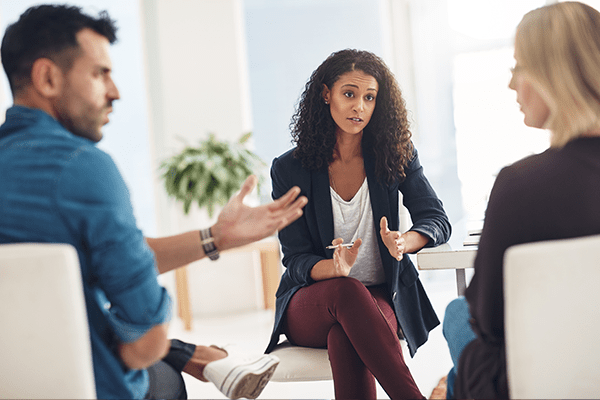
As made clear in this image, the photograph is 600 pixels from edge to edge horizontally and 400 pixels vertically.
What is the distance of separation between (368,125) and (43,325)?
1.37 metres

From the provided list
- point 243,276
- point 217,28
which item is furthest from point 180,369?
point 217,28

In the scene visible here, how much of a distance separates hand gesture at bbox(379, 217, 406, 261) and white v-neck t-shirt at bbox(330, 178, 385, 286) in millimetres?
198

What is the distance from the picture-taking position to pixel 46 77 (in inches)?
42.8

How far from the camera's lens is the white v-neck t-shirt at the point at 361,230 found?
1.87m

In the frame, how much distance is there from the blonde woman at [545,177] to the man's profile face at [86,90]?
2.71 ft

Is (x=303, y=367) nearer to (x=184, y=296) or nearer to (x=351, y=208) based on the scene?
(x=351, y=208)

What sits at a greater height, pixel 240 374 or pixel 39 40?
pixel 39 40

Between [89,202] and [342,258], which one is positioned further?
[342,258]

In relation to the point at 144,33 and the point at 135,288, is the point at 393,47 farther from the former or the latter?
the point at 135,288

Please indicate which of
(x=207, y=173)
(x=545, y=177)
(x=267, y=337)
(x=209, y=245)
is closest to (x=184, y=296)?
(x=267, y=337)

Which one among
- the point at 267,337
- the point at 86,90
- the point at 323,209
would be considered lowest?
the point at 267,337

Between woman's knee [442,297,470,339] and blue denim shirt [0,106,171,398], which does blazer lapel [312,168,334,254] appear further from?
blue denim shirt [0,106,171,398]

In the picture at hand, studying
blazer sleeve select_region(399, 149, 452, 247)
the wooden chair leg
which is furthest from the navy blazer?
the wooden chair leg

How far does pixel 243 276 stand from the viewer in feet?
15.0
